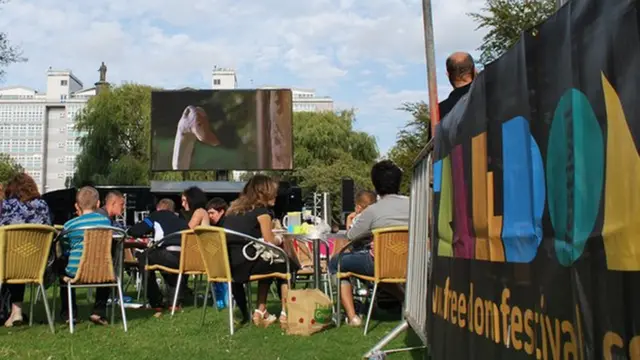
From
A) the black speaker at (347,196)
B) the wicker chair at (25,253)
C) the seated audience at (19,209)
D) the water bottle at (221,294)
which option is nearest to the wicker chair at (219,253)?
the wicker chair at (25,253)

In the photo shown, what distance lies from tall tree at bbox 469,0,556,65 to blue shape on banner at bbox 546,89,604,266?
85.6 ft

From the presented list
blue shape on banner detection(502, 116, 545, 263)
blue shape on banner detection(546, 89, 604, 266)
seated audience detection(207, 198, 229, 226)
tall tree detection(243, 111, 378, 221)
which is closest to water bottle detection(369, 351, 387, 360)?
blue shape on banner detection(502, 116, 545, 263)

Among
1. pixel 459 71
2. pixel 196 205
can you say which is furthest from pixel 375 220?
pixel 196 205

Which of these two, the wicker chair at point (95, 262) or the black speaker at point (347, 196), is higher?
the black speaker at point (347, 196)

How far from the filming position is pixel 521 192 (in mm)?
2057

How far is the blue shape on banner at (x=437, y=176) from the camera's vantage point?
3.27 m

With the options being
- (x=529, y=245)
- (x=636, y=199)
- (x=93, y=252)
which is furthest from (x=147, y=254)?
(x=636, y=199)

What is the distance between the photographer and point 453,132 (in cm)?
295

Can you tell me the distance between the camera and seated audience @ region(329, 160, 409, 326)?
599 cm

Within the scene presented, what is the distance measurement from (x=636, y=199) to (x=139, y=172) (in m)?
39.9

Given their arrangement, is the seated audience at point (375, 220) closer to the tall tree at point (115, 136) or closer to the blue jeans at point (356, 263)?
the blue jeans at point (356, 263)

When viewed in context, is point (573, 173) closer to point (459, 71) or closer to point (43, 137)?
point (459, 71)

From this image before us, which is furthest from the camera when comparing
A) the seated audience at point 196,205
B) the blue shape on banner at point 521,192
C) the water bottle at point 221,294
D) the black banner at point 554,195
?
the water bottle at point 221,294

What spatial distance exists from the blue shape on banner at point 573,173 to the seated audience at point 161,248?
581 cm
